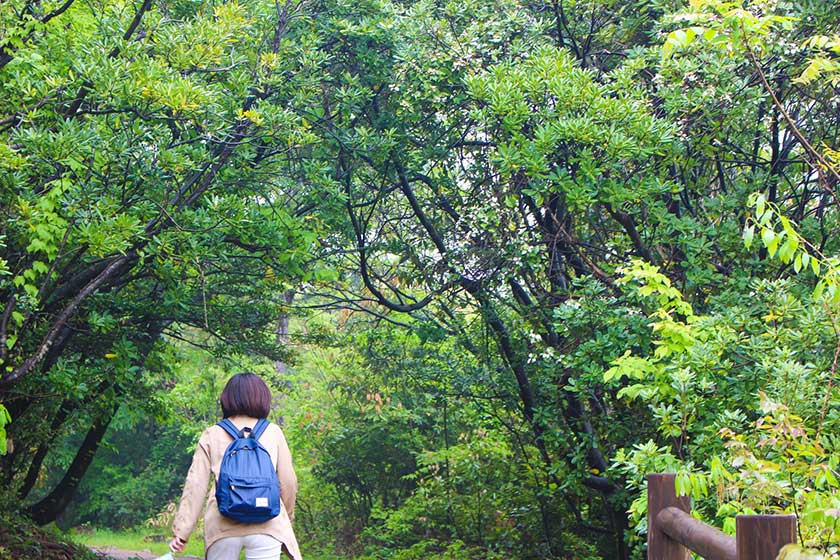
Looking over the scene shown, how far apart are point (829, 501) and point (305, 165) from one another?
6.36m

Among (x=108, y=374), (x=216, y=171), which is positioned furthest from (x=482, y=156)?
(x=108, y=374)

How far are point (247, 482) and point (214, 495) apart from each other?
192 mm

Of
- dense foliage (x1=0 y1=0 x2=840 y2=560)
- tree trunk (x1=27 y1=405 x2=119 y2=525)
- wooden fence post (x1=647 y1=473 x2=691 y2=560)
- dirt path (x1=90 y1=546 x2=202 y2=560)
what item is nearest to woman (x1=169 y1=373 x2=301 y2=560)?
wooden fence post (x1=647 y1=473 x2=691 y2=560)

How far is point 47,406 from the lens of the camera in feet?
33.8

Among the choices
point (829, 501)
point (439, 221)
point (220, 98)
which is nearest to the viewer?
point (829, 501)

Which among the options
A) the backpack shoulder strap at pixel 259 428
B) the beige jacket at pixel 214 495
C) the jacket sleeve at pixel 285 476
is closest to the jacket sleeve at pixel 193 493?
the beige jacket at pixel 214 495

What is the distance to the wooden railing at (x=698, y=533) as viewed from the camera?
2.43 meters

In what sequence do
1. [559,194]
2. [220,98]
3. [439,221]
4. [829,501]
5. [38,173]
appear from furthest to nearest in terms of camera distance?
1. [439,221]
2. [559,194]
3. [220,98]
4. [38,173]
5. [829,501]

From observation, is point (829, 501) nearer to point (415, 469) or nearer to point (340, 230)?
point (340, 230)

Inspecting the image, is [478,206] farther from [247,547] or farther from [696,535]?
[696,535]

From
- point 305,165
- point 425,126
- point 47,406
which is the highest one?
point 425,126

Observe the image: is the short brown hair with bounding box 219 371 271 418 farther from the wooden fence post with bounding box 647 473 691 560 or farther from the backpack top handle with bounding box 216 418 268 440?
the wooden fence post with bounding box 647 473 691 560

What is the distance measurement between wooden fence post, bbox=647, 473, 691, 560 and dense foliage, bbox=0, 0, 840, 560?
0.64 meters

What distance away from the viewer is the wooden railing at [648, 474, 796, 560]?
7.97 feet
